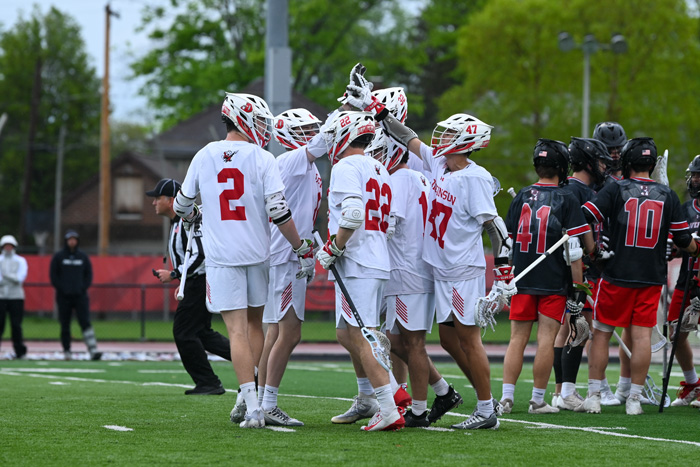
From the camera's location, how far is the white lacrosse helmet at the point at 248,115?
7.73 m

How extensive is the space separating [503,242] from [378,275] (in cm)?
94

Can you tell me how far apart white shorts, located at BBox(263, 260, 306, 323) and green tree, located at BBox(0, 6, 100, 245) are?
176 ft

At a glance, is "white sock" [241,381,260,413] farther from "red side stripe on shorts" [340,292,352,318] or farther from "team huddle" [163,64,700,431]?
"red side stripe on shorts" [340,292,352,318]

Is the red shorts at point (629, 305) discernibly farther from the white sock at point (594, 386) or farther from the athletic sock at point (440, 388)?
the athletic sock at point (440, 388)

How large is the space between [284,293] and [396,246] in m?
0.92

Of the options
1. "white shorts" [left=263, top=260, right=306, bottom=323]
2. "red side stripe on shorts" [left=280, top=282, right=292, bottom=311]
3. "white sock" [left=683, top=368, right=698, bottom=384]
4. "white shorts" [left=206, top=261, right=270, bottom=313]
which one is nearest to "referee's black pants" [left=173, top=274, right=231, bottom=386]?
"white shorts" [left=263, top=260, right=306, bottom=323]

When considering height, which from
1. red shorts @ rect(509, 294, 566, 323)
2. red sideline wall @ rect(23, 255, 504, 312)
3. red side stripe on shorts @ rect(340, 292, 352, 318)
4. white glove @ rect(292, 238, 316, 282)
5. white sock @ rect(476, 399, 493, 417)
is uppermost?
white glove @ rect(292, 238, 316, 282)

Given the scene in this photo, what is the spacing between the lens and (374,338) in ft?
23.7

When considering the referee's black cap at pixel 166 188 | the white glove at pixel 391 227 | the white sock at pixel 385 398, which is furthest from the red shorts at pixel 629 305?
the referee's black cap at pixel 166 188

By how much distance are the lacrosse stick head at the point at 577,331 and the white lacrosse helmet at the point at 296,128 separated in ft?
8.78

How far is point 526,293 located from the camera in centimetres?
873

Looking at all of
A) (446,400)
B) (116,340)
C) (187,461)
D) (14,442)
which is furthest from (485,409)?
(116,340)

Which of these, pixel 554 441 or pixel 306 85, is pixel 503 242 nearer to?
pixel 554 441

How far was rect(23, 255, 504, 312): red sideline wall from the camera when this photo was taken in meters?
23.6
